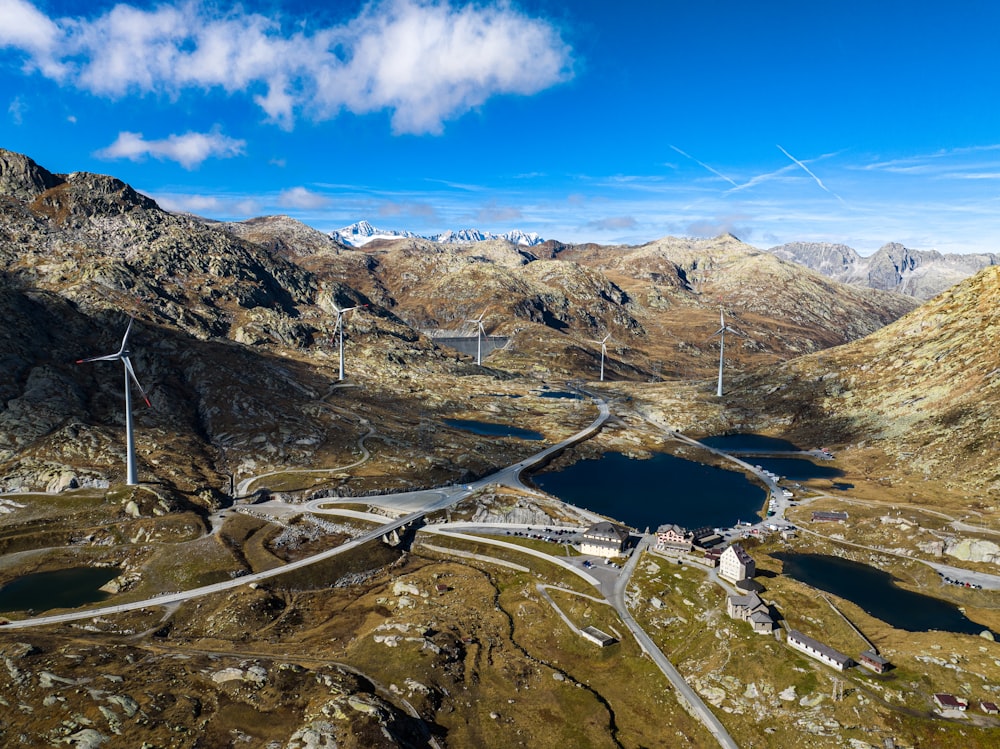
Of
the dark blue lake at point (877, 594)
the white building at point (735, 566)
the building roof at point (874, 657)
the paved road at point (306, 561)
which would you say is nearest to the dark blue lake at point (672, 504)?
the paved road at point (306, 561)

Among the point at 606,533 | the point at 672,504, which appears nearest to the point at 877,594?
the point at 606,533

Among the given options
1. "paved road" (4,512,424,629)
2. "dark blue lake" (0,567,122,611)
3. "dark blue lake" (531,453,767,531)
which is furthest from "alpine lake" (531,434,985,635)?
"dark blue lake" (0,567,122,611)

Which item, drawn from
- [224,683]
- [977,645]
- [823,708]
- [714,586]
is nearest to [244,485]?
[224,683]

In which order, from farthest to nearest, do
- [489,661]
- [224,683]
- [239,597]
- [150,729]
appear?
[239,597] < [489,661] < [224,683] < [150,729]

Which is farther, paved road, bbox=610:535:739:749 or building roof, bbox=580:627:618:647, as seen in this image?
building roof, bbox=580:627:618:647

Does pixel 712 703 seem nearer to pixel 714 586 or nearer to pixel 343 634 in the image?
pixel 714 586

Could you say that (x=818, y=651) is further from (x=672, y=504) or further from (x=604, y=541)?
(x=672, y=504)

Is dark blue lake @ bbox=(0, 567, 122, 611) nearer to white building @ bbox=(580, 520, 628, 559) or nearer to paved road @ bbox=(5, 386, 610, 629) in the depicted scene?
paved road @ bbox=(5, 386, 610, 629)
